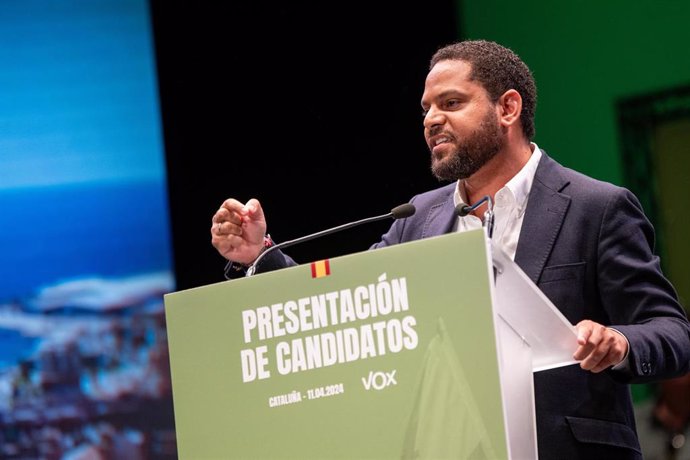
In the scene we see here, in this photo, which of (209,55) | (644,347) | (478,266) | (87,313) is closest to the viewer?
→ (478,266)

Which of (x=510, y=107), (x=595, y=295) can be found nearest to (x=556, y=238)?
(x=595, y=295)

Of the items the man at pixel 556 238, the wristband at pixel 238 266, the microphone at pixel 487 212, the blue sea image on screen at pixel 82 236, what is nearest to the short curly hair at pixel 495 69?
the man at pixel 556 238

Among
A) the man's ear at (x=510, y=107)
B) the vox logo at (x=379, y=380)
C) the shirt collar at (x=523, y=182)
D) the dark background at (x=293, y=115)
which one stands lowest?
the vox logo at (x=379, y=380)

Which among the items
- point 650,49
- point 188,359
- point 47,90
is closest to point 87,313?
point 47,90

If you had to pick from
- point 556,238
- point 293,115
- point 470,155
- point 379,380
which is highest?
point 293,115

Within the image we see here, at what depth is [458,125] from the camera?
2.85m

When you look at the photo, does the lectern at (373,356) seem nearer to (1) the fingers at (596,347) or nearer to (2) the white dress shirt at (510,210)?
(1) the fingers at (596,347)

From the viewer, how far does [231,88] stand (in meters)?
5.17

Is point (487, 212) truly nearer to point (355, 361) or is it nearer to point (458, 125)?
point (458, 125)

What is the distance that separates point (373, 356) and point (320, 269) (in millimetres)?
199

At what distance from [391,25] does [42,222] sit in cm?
202

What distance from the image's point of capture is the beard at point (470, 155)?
284cm

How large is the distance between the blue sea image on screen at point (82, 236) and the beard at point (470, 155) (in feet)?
7.34

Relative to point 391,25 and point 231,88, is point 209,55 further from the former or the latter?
point 391,25
